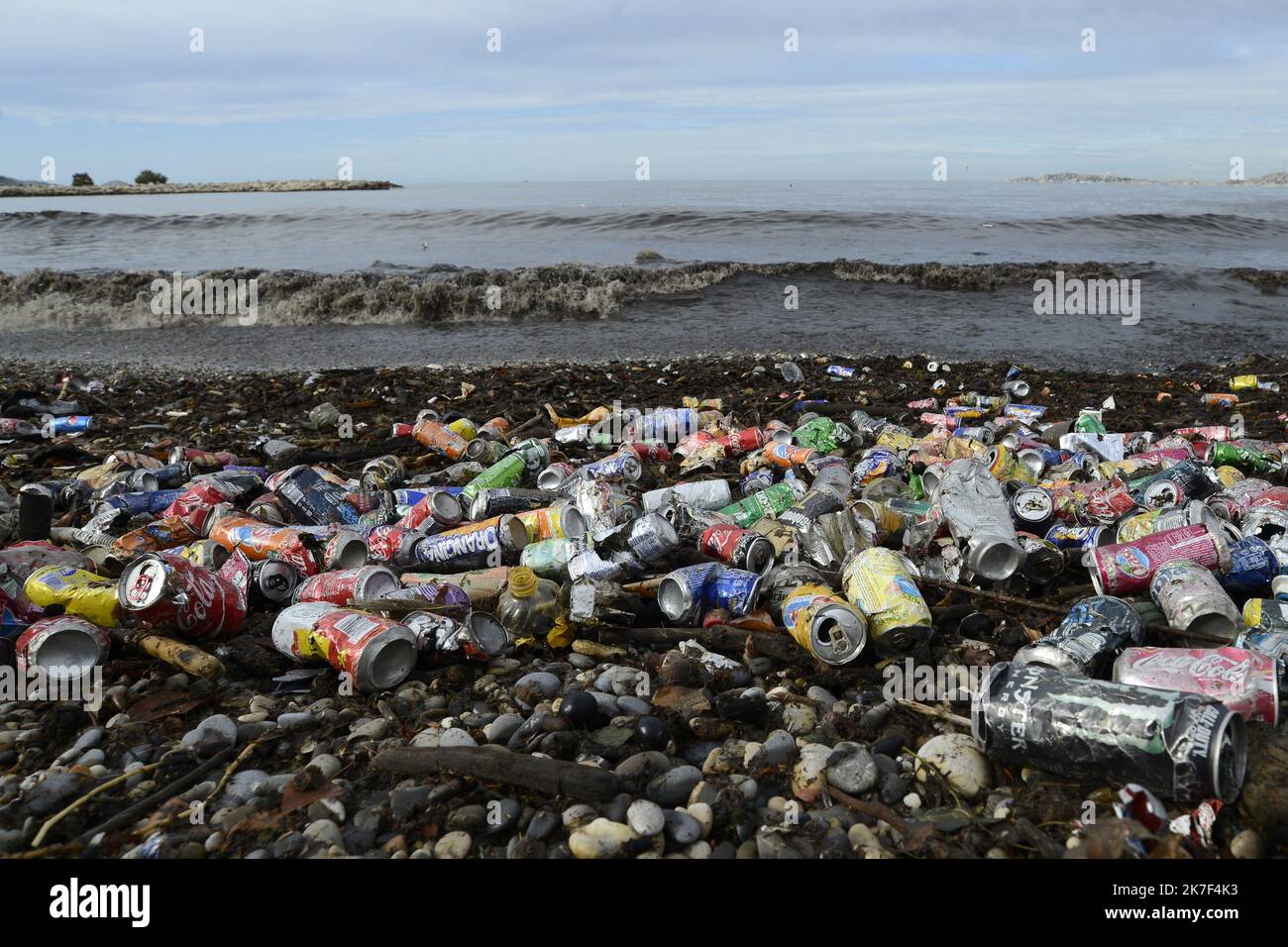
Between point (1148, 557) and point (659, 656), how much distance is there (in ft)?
4.76

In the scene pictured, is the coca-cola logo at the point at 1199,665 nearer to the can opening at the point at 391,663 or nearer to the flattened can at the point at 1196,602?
the flattened can at the point at 1196,602

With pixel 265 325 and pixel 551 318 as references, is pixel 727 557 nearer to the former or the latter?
pixel 551 318

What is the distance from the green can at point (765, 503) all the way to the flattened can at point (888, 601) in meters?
0.87

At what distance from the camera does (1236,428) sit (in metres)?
4.48

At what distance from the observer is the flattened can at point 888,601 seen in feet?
7.07

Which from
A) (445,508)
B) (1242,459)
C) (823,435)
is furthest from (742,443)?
(1242,459)

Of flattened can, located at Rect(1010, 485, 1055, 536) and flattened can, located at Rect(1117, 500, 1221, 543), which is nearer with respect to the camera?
flattened can, located at Rect(1117, 500, 1221, 543)

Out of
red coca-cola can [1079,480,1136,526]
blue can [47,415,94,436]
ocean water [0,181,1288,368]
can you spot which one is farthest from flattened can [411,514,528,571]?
ocean water [0,181,1288,368]

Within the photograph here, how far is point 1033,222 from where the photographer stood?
68.0 ft

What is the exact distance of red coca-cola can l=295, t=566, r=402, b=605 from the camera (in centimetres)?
244

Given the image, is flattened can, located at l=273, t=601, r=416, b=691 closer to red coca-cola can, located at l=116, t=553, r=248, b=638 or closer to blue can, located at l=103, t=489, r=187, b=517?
red coca-cola can, located at l=116, t=553, r=248, b=638

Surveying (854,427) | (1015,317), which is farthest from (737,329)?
(854,427)

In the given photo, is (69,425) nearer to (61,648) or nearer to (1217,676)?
(61,648)
